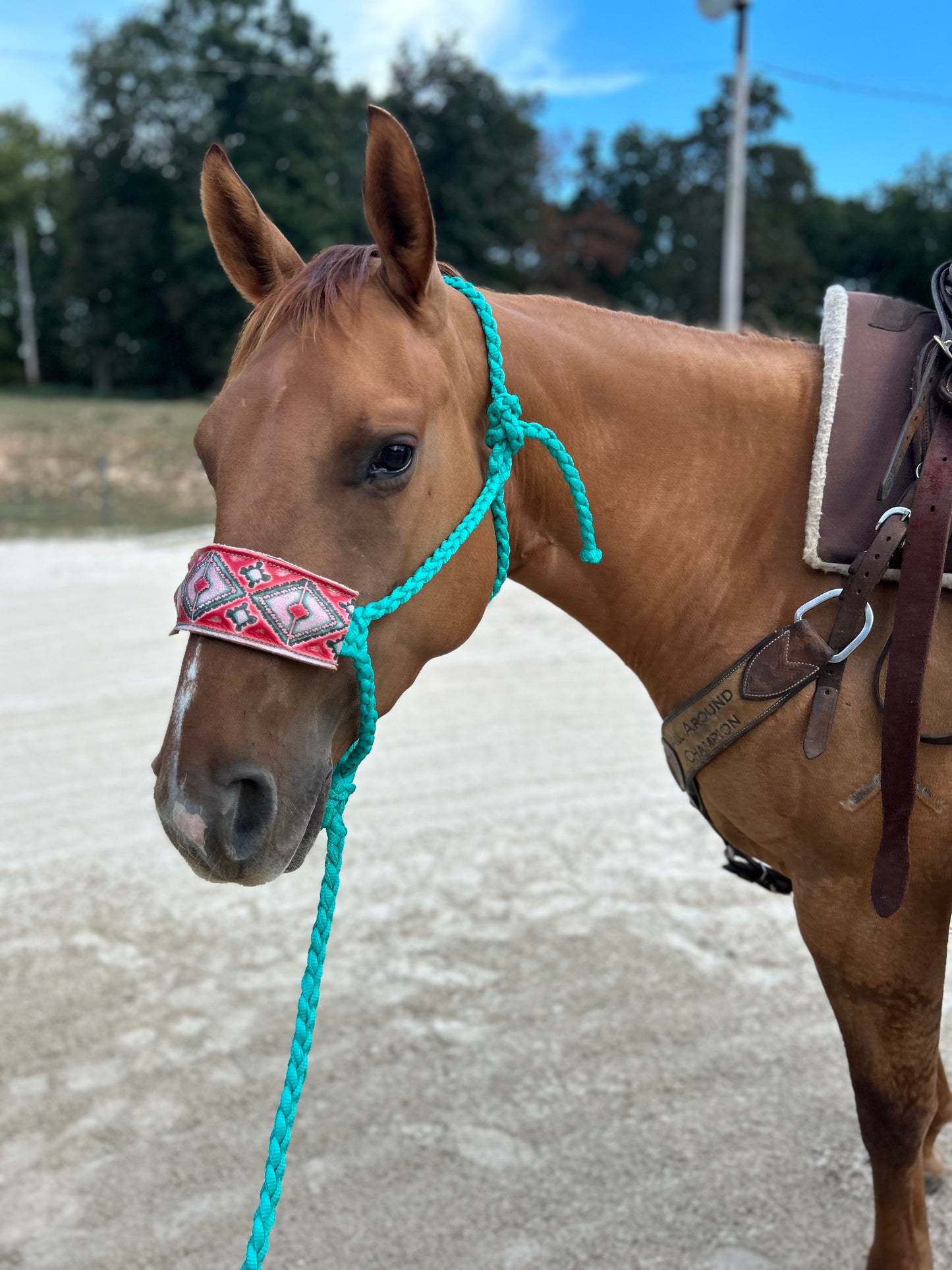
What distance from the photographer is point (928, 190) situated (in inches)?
1941

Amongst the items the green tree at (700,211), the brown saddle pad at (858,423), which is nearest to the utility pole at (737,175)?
the brown saddle pad at (858,423)

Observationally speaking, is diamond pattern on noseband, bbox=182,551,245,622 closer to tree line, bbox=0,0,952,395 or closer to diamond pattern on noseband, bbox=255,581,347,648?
diamond pattern on noseband, bbox=255,581,347,648

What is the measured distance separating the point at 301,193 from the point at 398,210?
3781 centimetres

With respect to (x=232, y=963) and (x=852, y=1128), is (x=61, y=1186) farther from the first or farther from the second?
(x=852, y=1128)

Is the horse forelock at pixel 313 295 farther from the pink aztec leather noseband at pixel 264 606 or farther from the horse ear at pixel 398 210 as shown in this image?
the pink aztec leather noseband at pixel 264 606

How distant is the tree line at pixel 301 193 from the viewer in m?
35.4

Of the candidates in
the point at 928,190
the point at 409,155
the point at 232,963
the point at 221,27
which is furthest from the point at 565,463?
the point at 928,190

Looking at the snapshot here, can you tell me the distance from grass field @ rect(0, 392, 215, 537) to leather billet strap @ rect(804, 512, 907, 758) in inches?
498

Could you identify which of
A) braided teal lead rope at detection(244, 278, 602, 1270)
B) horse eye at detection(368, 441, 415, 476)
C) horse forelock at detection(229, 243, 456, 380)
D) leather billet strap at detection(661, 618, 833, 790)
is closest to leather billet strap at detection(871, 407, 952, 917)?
leather billet strap at detection(661, 618, 833, 790)

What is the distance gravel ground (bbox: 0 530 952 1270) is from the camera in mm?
2385

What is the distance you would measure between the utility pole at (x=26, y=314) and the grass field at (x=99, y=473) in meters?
25.2

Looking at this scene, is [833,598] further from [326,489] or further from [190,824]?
[190,824]

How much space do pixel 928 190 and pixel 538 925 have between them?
5666 centimetres

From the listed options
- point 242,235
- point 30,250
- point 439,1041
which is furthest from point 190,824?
point 30,250
